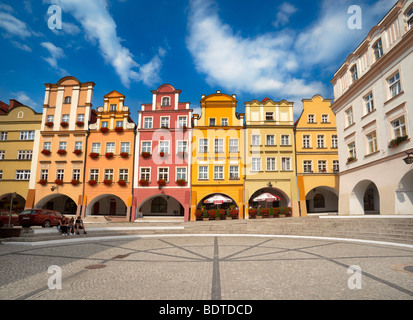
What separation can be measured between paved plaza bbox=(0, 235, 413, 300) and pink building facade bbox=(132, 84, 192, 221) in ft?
64.6

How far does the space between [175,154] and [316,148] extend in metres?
16.9

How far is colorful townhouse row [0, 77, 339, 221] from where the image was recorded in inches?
1223

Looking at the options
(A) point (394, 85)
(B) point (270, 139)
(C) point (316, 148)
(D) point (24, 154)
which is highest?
(A) point (394, 85)

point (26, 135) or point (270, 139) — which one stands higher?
point (26, 135)

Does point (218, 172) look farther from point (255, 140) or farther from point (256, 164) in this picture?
point (255, 140)

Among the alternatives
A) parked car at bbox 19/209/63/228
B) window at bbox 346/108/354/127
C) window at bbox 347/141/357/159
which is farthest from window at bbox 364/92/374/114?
parked car at bbox 19/209/63/228

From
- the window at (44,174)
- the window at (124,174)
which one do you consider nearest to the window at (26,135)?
the window at (44,174)

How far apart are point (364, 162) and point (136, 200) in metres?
23.6

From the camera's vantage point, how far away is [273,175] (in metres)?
31.2

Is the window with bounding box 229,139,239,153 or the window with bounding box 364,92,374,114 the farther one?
the window with bounding box 229,139,239,153

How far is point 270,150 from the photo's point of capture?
3178 centimetres

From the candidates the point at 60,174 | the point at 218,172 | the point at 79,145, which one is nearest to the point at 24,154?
the point at 60,174

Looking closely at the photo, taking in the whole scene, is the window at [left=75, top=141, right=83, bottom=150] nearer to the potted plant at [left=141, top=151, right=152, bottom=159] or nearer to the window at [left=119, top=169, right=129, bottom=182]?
the window at [left=119, top=169, right=129, bottom=182]
